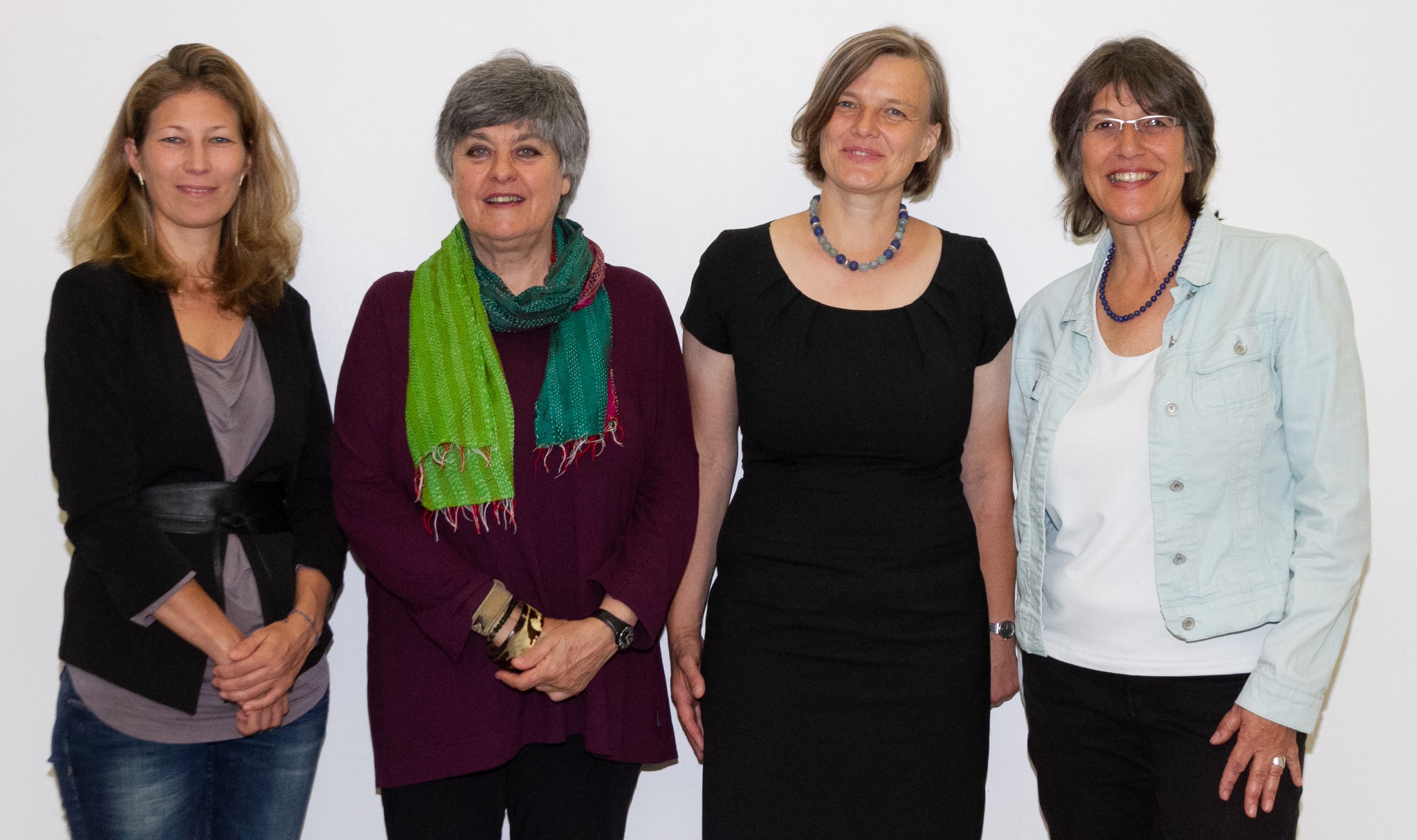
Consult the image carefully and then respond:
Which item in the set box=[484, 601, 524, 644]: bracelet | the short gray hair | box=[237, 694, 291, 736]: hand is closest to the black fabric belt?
box=[237, 694, 291, 736]: hand

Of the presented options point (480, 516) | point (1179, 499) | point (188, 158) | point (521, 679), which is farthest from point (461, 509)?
point (1179, 499)

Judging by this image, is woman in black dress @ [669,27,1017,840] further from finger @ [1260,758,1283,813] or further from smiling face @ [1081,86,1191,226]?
finger @ [1260,758,1283,813]

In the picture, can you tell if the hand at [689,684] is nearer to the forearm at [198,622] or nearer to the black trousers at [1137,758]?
the black trousers at [1137,758]

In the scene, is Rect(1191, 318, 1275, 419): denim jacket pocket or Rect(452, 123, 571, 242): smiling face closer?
Rect(1191, 318, 1275, 419): denim jacket pocket

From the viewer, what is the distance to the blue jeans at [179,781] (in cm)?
181

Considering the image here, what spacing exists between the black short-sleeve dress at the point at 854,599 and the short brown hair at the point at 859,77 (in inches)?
13.2

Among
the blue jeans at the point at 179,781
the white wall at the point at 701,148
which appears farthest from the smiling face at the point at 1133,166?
the blue jeans at the point at 179,781

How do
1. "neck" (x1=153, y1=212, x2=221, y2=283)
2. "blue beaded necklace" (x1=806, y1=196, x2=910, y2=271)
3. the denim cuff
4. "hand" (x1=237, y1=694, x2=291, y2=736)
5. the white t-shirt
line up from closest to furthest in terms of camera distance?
the denim cuff < the white t-shirt < "hand" (x1=237, y1=694, x2=291, y2=736) < "neck" (x1=153, y1=212, x2=221, y2=283) < "blue beaded necklace" (x1=806, y1=196, x2=910, y2=271)

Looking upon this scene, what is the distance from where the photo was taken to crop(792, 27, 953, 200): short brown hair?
2.07 meters

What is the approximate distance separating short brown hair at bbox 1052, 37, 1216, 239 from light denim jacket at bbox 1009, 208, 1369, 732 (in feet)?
0.43

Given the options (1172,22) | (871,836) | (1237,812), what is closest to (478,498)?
(871,836)

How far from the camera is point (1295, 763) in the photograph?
174 centimetres

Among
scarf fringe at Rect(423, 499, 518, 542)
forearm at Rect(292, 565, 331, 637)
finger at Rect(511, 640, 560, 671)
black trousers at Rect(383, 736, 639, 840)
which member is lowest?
black trousers at Rect(383, 736, 639, 840)

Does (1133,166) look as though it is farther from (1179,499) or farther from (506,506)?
(506,506)
